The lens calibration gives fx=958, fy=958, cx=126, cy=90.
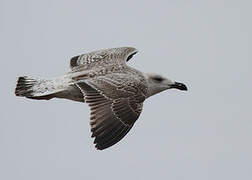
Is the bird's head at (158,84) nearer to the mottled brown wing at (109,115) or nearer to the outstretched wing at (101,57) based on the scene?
the outstretched wing at (101,57)

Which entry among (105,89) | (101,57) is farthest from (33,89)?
(101,57)

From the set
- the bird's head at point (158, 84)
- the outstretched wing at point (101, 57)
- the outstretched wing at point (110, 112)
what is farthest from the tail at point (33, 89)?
the bird's head at point (158, 84)

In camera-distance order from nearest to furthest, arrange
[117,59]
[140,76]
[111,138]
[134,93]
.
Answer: [111,138]
[134,93]
[140,76]
[117,59]

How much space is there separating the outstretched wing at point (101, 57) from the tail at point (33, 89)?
122 cm

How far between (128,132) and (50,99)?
7.87ft

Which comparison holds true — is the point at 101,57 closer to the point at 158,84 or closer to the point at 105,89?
the point at 158,84

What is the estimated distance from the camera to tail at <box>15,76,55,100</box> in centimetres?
1888

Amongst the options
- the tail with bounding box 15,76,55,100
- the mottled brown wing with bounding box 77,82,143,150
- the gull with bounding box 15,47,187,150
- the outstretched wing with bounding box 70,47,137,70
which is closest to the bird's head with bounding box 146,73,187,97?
the gull with bounding box 15,47,187,150

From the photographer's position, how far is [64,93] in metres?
18.7

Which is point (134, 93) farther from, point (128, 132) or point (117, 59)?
point (117, 59)

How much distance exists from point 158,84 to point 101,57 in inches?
74.1

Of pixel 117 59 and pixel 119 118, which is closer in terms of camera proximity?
pixel 119 118

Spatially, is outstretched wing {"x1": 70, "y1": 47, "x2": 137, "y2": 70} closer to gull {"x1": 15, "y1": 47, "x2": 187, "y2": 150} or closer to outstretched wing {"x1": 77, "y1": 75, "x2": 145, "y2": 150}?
gull {"x1": 15, "y1": 47, "x2": 187, "y2": 150}

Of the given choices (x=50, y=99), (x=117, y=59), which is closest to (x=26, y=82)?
(x=50, y=99)
